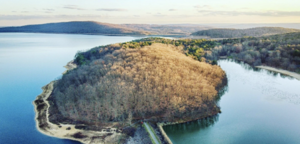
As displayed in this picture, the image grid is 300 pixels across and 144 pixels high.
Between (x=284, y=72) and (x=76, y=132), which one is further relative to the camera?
(x=284, y=72)

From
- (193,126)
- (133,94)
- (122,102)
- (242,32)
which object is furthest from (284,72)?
(242,32)

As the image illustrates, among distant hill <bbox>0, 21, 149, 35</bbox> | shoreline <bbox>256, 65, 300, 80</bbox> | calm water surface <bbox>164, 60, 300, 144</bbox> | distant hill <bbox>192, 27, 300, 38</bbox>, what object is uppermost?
distant hill <bbox>0, 21, 149, 35</bbox>

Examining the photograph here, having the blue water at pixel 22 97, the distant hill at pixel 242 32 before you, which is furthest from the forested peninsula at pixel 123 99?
the distant hill at pixel 242 32

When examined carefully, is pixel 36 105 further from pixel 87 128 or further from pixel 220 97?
pixel 220 97

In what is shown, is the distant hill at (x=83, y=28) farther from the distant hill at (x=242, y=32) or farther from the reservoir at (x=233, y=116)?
the reservoir at (x=233, y=116)

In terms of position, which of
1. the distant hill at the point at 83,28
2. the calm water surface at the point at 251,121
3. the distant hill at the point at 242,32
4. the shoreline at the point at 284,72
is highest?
the distant hill at the point at 83,28

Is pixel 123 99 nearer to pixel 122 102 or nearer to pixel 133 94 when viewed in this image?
pixel 122 102

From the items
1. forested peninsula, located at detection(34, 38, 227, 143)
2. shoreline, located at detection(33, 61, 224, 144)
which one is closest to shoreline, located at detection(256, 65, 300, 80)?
forested peninsula, located at detection(34, 38, 227, 143)

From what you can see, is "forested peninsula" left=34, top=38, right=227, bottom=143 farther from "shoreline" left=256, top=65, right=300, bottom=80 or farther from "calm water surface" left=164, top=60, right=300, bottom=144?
"shoreline" left=256, top=65, right=300, bottom=80
